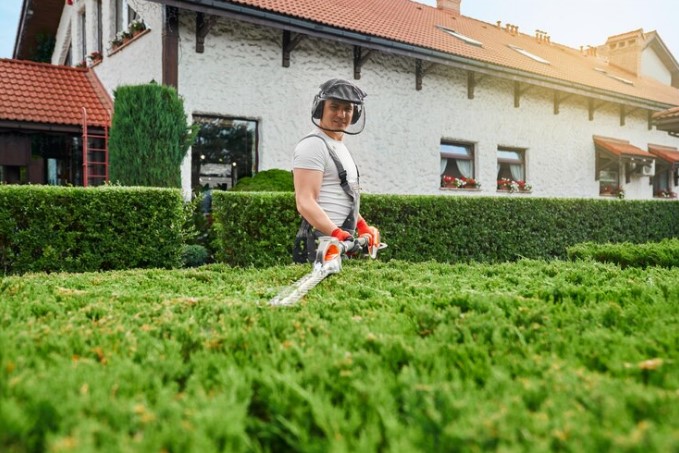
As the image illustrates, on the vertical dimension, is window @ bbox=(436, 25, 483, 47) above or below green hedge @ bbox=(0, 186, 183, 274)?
above

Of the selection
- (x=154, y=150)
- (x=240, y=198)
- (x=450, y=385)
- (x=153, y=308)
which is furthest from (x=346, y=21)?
(x=450, y=385)

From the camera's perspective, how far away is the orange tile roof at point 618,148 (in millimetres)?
16844

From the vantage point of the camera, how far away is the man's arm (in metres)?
3.77

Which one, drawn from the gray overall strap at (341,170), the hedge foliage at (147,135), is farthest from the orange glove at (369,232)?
the hedge foliage at (147,135)

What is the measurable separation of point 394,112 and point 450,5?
31.4 feet

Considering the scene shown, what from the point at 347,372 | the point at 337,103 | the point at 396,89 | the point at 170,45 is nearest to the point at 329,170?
the point at 337,103

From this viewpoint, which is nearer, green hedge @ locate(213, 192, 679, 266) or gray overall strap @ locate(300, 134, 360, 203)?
gray overall strap @ locate(300, 134, 360, 203)

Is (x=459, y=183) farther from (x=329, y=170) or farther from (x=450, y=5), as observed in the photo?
(x=329, y=170)

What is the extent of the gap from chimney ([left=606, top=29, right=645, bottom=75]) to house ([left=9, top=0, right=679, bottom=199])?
3.10m

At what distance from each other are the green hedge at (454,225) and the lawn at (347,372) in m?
3.20

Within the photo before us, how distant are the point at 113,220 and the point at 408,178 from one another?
752cm

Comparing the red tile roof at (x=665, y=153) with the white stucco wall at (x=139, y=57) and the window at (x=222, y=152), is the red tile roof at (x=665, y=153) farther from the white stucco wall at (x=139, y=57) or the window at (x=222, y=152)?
the white stucco wall at (x=139, y=57)

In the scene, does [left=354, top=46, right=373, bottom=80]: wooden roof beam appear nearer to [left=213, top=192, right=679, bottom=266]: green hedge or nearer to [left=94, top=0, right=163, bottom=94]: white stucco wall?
[left=94, top=0, right=163, bottom=94]: white stucco wall

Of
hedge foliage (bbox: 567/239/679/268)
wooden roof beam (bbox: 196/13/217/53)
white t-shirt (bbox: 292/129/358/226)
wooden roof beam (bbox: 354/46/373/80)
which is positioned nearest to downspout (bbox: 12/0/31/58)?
wooden roof beam (bbox: 196/13/217/53)
